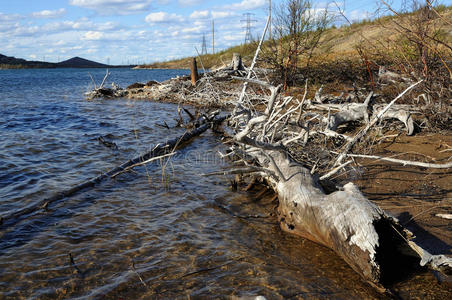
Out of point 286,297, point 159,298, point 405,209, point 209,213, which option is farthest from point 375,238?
point 209,213

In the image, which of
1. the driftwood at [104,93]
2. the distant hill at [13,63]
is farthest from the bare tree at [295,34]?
the distant hill at [13,63]

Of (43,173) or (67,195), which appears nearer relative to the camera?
(67,195)

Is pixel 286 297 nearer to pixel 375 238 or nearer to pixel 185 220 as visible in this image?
pixel 375 238

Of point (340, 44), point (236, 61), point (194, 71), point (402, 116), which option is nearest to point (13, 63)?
point (340, 44)

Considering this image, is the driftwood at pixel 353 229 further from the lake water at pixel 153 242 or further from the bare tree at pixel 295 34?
the bare tree at pixel 295 34

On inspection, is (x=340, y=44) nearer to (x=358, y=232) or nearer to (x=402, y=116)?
(x=402, y=116)

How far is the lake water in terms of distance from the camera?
2.86 metres

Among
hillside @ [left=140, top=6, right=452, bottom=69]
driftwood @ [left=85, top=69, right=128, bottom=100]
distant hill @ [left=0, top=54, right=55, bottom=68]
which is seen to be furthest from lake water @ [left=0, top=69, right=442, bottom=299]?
distant hill @ [left=0, top=54, right=55, bottom=68]

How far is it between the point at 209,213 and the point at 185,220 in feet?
1.20

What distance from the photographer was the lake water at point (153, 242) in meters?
2.86

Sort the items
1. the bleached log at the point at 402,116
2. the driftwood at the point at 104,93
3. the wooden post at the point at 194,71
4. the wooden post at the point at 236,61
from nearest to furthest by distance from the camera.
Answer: the bleached log at the point at 402,116
the wooden post at the point at 194,71
the wooden post at the point at 236,61
the driftwood at the point at 104,93

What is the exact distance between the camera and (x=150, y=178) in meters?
5.73

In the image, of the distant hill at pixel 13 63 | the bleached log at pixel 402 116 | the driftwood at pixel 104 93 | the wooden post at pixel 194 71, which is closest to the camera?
the bleached log at pixel 402 116

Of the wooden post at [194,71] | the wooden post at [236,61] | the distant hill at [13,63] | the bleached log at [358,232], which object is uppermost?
the distant hill at [13,63]
